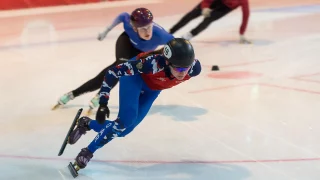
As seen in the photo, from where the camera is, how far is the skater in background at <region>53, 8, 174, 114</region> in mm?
4301

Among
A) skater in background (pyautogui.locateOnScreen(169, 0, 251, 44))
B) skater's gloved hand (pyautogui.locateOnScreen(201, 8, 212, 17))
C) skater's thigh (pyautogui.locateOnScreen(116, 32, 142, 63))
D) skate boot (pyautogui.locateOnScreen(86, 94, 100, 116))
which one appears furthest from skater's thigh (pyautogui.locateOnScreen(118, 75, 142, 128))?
skater's gloved hand (pyautogui.locateOnScreen(201, 8, 212, 17))

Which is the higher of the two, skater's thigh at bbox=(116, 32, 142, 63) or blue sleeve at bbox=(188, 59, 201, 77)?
blue sleeve at bbox=(188, 59, 201, 77)

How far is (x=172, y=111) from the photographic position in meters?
5.01

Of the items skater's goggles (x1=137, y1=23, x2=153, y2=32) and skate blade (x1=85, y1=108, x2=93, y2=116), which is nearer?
skater's goggles (x1=137, y1=23, x2=153, y2=32)

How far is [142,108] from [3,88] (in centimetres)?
285

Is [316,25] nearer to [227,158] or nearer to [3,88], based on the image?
[3,88]

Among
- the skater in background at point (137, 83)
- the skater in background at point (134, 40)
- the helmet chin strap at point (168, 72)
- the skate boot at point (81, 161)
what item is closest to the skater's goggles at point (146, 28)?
the skater in background at point (134, 40)

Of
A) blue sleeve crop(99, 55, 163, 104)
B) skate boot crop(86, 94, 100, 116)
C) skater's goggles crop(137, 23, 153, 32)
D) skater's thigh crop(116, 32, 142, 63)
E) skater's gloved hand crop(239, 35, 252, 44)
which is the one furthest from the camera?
skater's gloved hand crop(239, 35, 252, 44)

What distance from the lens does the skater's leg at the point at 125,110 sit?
3307mm

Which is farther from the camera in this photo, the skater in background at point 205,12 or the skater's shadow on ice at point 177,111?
the skater in background at point 205,12

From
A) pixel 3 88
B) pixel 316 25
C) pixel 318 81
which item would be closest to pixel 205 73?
pixel 318 81

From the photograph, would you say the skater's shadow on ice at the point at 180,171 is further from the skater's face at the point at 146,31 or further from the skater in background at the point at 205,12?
the skater in background at the point at 205,12

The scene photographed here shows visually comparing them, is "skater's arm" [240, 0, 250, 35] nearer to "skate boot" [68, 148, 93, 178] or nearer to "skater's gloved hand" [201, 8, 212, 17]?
"skater's gloved hand" [201, 8, 212, 17]

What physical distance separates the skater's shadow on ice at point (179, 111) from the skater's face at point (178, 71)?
163cm
